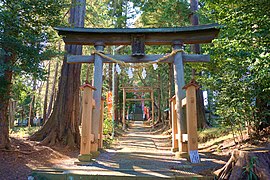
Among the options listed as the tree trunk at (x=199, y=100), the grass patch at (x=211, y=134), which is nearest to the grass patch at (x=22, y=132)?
the grass patch at (x=211, y=134)

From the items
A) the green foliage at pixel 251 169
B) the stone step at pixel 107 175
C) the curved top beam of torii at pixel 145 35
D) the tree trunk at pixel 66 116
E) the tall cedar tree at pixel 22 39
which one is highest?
the curved top beam of torii at pixel 145 35

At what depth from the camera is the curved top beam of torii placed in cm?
637

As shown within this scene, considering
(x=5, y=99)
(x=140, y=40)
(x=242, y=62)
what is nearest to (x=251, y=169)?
(x=242, y=62)

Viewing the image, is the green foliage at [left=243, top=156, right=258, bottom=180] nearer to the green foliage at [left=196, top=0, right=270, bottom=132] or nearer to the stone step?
the stone step

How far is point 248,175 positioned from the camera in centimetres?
316

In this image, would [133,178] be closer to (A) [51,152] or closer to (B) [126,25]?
(A) [51,152]

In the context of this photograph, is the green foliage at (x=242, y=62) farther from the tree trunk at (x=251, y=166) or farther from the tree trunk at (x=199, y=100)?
the tree trunk at (x=199, y=100)

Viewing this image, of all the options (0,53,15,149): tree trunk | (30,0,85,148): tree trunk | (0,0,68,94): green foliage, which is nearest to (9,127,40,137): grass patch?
(30,0,85,148): tree trunk

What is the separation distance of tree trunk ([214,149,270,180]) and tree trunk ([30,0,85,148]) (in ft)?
15.9

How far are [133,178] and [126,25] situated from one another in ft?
47.5

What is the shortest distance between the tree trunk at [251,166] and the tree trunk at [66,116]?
4.85 metres

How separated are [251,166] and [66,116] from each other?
5.40m

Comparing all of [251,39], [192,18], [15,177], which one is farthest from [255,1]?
[192,18]

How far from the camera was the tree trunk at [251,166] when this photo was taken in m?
3.12
